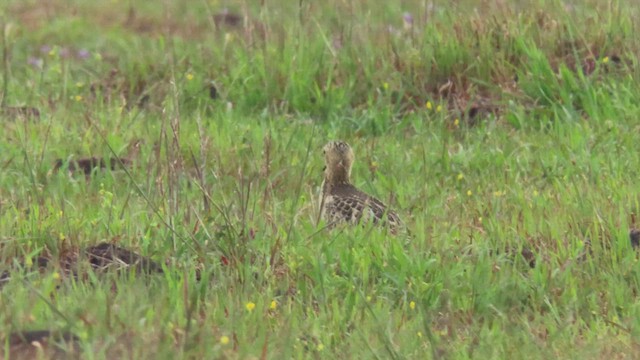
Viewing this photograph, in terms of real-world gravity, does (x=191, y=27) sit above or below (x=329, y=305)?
below

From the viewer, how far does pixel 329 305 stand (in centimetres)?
525

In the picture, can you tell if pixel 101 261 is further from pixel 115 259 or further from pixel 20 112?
pixel 20 112

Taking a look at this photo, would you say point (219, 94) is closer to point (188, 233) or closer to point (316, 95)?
point (316, 95)

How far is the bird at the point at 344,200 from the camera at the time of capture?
6.14 metres

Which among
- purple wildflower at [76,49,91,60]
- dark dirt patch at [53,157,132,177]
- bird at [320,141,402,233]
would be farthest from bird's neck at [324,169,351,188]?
purple wildflower at [76,49,91,60]

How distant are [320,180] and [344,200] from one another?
102 centimetres

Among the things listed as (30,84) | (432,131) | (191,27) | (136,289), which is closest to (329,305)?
(136,289)

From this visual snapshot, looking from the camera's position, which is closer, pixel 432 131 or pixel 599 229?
pixel 599 229

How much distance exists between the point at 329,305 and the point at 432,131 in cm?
292

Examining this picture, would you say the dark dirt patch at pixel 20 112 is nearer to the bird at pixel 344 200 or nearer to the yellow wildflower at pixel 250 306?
the bird at pixel 344 200

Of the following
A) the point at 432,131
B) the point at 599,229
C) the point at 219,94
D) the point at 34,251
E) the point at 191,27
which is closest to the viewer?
the point at 34,251

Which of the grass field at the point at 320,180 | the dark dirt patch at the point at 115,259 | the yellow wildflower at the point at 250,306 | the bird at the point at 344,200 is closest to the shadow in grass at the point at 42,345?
the grass field at the point at 320,180

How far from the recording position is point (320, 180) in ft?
24.3

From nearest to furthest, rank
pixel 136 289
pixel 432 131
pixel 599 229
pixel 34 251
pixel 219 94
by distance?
pixel 136 289 → pixel 34 251 → pixel 599 229 → pixel 432 131 → pixel 219 94
